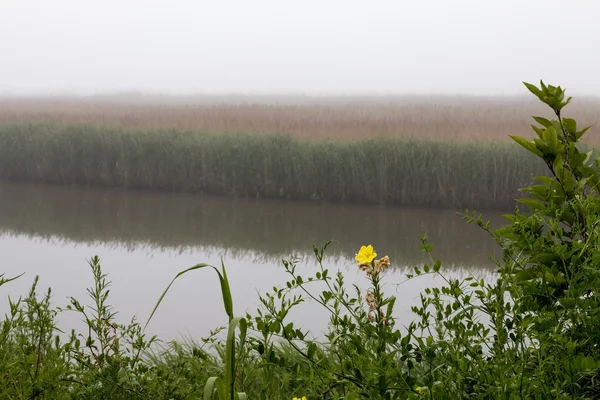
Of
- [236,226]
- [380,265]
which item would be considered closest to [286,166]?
[236,226]

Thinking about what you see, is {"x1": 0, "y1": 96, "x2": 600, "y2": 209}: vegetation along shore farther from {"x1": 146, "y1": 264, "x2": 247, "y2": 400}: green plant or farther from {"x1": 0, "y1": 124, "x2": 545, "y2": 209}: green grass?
{"x1": 146, "y1": 264, "x2": 247, "y2": 400}: green plant

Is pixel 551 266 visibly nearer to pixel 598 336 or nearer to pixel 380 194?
pixel 598 336

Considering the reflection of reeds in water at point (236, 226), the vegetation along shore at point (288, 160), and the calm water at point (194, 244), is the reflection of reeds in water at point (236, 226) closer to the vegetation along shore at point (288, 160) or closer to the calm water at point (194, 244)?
the calm water at point (194, 244)

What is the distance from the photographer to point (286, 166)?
578cm

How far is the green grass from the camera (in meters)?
5.45

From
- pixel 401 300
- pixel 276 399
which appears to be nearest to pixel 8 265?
pixel 401 300

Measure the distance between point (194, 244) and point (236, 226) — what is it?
0.52m

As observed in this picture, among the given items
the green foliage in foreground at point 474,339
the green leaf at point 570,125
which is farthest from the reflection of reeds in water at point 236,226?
the green foliage in foreground at point 474,339

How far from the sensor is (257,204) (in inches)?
212

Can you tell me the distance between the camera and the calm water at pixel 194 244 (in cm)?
295

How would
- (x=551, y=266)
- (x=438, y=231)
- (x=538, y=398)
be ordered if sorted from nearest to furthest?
1. (x=538, y=398)
2. (x=551, y=266)
3. (x=438, y=231)

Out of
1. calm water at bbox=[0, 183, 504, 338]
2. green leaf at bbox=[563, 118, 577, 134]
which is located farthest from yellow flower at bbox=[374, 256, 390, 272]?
calm water at bbox=[0, 183, 504, 338]

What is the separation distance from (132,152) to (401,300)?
4.02 meters

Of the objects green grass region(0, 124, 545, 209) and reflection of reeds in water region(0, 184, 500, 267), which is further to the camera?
green grass region(0, 124, 545, 209)
